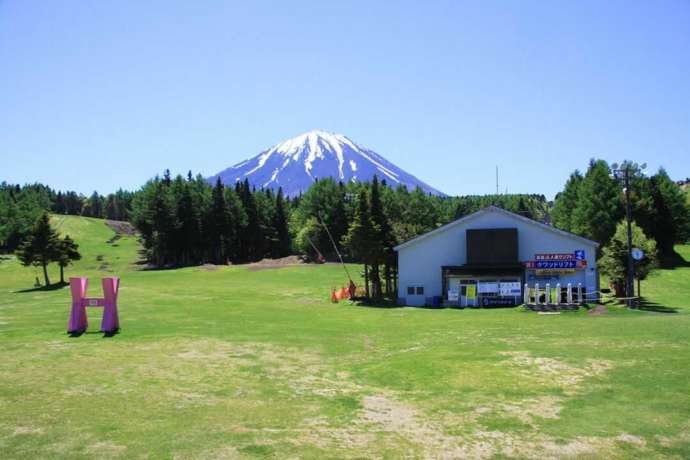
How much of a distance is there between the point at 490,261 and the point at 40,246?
51961 millimetres

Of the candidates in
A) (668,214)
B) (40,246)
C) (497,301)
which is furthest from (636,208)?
(40,246)

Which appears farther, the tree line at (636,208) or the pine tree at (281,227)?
the pine tree at (281,227)

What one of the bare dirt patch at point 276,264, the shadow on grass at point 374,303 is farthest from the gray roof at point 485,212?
the bare dirt patch at point 276,264

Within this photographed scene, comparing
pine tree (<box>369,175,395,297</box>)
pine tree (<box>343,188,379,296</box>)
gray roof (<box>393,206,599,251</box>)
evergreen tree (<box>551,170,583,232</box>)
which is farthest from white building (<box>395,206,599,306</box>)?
evergreen tree (<box>551,170,583,232</box>)

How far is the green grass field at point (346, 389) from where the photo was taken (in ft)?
39.7

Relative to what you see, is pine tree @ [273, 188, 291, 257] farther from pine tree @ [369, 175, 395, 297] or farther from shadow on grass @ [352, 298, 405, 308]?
shadow on grass @ [352, 298, 405, 308]

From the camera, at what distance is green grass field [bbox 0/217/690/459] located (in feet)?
39.7

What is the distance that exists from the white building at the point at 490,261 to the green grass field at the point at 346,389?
16.0 m

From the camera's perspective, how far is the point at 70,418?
13.5 meters

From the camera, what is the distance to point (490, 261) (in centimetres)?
4997

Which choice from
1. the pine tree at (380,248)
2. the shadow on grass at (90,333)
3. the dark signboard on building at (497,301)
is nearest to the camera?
the shadow on grass at (90,333)

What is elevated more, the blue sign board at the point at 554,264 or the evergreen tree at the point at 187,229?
the evergreen tree at the point at 187,229

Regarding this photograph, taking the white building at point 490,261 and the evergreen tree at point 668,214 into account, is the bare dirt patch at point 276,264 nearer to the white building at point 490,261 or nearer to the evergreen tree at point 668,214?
the white building at point 490,261

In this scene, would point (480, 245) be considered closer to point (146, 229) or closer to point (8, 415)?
point (8, 415)
